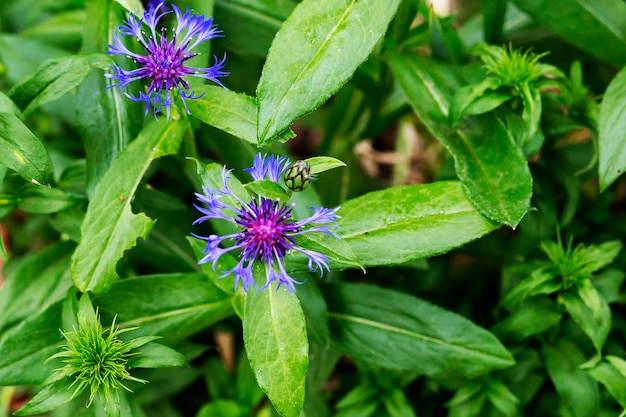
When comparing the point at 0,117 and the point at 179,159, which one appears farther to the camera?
the point at 179,159

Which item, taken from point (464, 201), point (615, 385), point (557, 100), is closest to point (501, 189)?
point (464, 201)

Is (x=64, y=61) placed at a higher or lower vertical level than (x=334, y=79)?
lower

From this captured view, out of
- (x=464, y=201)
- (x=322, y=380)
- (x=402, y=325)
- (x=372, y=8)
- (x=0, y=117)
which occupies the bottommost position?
(x=322, y=380)

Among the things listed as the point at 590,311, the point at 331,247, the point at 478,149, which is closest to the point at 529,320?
the point at 590,311

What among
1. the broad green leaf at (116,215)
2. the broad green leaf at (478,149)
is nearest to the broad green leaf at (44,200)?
the broad green leaf at (116,215)

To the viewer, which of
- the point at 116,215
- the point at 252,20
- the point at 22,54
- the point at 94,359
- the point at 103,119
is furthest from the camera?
the point at 22,54

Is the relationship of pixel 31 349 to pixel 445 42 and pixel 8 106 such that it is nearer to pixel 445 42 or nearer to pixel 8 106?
pixel 8 106

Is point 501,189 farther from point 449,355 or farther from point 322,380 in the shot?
point 322,380
